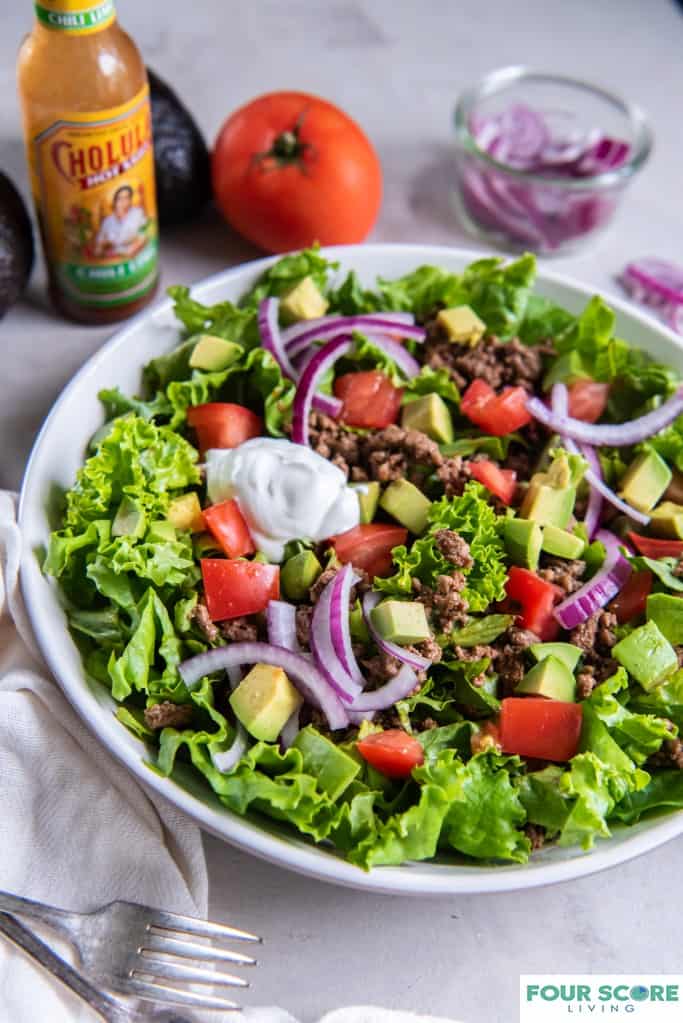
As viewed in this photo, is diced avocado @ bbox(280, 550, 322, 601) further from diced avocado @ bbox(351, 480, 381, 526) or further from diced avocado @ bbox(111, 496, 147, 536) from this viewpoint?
diced avocado @ bbox(111, 496, 147, 536)

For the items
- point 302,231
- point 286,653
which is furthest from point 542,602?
point 302,231

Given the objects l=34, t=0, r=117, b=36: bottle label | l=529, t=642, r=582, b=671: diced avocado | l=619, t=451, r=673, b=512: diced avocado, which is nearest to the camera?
l=529, t=642, r=582, b=671: diced avocado

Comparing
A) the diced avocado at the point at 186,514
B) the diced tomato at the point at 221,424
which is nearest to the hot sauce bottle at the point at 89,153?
the diced tomato at the point at 221,424

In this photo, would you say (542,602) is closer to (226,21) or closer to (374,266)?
(374,266)

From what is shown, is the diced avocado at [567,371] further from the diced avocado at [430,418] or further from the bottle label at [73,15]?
the bottle label at [73,15]

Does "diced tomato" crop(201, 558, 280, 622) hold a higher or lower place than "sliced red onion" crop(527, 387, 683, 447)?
lower

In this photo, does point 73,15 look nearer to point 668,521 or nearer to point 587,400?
point 587,400

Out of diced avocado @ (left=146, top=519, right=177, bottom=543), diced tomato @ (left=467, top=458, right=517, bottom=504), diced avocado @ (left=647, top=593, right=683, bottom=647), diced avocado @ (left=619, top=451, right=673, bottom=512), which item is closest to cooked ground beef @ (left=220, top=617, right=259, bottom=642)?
diced avocado @ (left=146, top=519, right=177, bottom=543)
